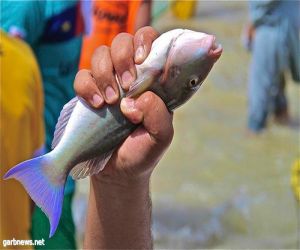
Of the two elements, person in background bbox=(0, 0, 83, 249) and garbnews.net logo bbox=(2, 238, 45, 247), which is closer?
garbnews.net logo bbox=(2, 238, 45, 247)

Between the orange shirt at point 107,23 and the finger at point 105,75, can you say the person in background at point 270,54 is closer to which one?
the orange shirt at point 107,23

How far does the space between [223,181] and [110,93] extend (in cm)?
414

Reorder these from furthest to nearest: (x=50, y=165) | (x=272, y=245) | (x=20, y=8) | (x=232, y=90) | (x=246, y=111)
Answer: (x=232, y=90) < (x=246, y=111) < (x=272, y=245) < (x=20, y=8) < (x=50, y=165)

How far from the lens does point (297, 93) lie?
316 inches

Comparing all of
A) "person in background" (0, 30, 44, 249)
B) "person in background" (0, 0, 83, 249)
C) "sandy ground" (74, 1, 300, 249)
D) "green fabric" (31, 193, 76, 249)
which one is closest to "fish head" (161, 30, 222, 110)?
"person in background" (0, 30, 44, 249)

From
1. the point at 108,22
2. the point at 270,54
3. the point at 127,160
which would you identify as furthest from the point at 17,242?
the point at 270,54

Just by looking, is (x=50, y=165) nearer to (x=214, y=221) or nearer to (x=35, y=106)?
(x=35, y=106)

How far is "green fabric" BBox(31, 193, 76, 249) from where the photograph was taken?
2.41 m

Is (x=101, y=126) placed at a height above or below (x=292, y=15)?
above

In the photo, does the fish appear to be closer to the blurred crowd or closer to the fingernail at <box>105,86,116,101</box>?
the fingernail at <box>105,86,116,101</box>

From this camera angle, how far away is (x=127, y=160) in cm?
165

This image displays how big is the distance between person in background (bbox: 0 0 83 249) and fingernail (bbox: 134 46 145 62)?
133 cm

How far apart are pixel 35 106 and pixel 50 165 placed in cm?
80

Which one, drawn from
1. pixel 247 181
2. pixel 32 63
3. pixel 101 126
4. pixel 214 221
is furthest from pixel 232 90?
pixel 101 126
